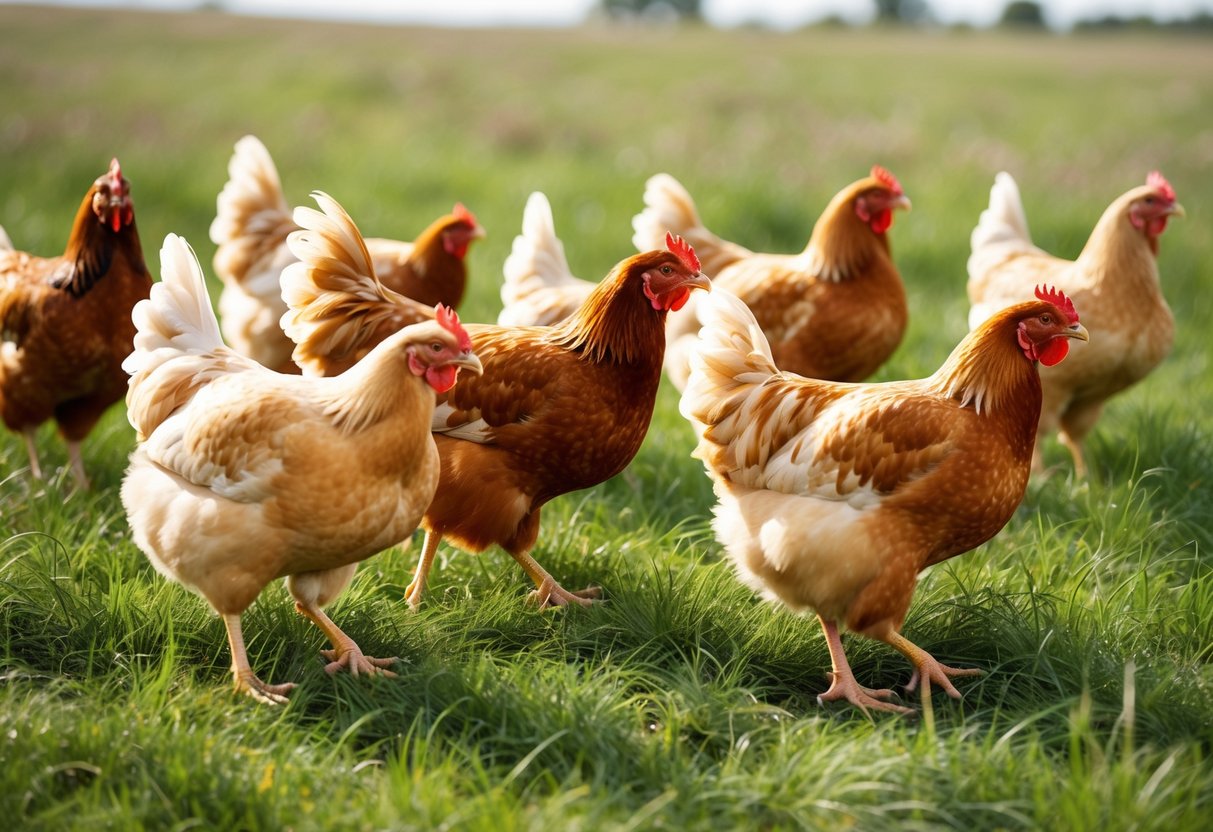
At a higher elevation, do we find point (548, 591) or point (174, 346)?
point (174, 346)

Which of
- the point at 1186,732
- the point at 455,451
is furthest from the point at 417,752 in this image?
the point at 1186,732

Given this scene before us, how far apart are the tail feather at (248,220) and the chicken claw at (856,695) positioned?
12.4 feet

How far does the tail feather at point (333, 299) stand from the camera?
4074 mm

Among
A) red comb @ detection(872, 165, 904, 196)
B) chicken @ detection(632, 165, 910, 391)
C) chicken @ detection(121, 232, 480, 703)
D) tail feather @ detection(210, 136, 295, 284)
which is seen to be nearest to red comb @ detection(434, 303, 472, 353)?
chicken @ detection(121, 232, 480, 703)

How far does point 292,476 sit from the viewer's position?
10.5ft

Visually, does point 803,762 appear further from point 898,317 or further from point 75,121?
point 75,121

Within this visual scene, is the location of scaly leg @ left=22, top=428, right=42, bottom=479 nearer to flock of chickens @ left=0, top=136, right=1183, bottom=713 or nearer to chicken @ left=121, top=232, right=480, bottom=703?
flock of chickens @ left=0, top=136, right=1183, bottom=713

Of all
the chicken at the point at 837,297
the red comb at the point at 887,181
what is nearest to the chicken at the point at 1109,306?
the chicken at the point at 837,297

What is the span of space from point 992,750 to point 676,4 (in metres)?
58.1

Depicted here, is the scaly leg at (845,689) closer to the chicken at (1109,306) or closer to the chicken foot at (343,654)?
the chicken foot at (343,654)

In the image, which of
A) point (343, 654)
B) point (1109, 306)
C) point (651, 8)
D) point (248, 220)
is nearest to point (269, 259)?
point (248, 220)

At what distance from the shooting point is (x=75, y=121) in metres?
12.7

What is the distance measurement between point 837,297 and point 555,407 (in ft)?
6.85

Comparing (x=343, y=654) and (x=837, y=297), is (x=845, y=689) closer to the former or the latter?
(x=343, y=654)
